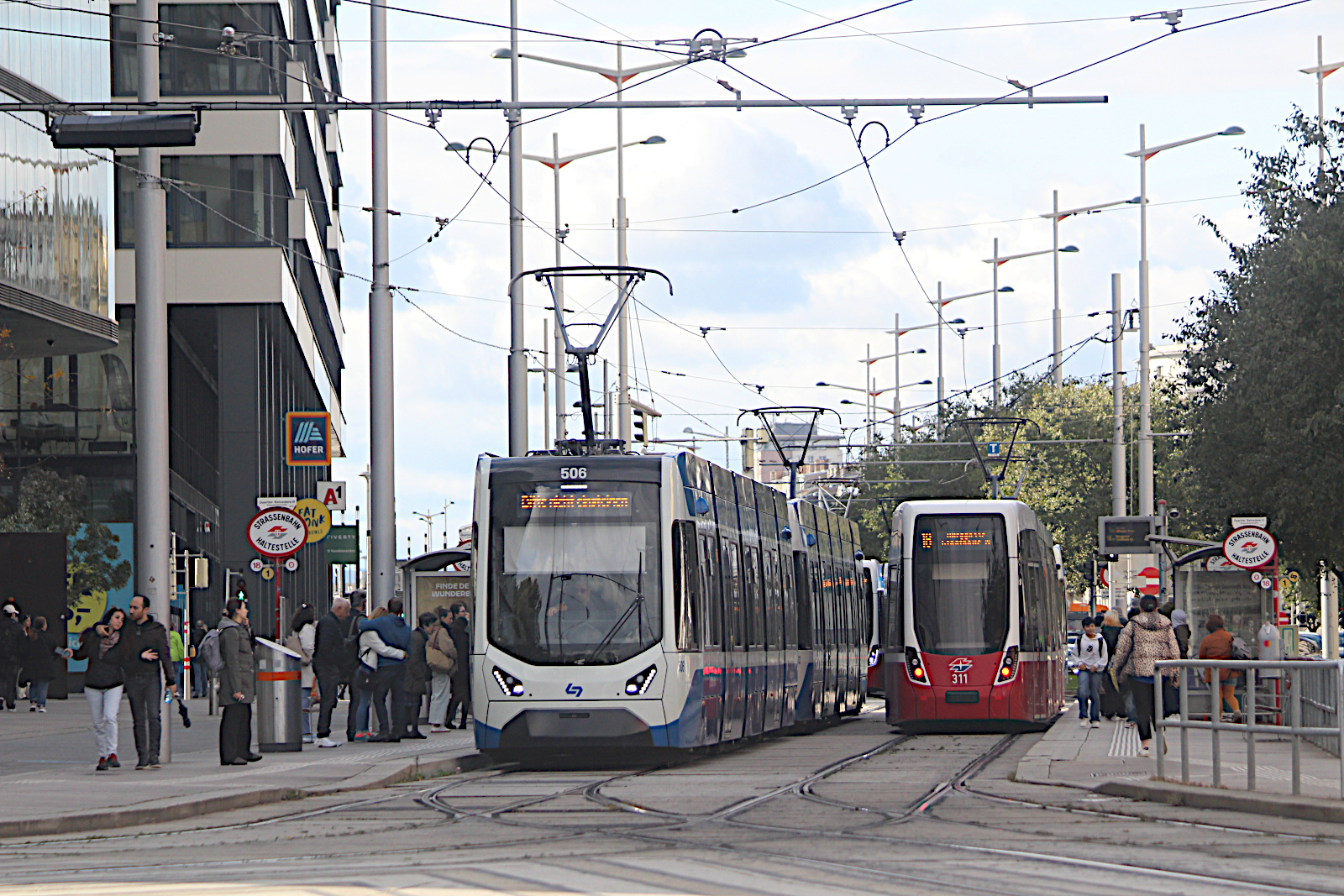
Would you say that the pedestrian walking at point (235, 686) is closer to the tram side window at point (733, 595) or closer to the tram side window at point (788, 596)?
the tram side window at point (733, 595)

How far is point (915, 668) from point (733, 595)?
4637 mm

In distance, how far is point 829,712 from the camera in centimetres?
3108

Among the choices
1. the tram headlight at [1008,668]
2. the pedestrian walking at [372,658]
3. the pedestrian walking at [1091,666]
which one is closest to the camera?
the pedestrian walking at [372,658]

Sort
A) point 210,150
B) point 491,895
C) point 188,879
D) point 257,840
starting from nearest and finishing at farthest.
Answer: point 491,895
point 188,879
point 257,840
point 210,150

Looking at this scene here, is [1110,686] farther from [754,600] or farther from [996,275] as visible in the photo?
[996,275]

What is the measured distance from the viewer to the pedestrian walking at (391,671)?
2278 centimetres

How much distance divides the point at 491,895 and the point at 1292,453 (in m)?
22.5

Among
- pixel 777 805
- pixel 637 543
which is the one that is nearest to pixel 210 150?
pixel 637 543

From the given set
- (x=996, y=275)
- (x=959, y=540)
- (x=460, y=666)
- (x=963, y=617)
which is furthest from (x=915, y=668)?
(x=996, y=275)

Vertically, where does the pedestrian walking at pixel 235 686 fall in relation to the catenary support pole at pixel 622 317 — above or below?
below

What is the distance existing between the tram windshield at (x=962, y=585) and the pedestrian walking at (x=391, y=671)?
22.9ft

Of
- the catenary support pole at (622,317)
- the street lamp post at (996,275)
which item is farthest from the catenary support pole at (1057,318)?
the catenary support pole at (622,317)

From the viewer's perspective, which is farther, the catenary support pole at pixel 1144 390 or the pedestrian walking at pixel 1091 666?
the catenary support pole at pixel 1144 390

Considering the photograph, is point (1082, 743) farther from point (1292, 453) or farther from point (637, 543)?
point (1292, 453)
